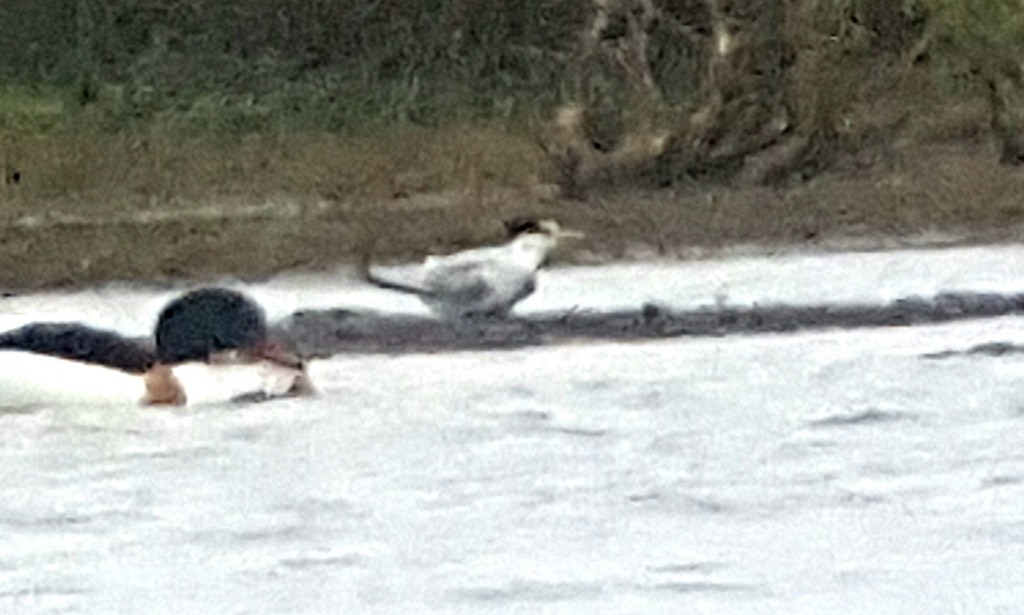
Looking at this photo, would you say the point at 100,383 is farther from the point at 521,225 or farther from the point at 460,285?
the point at 521,225

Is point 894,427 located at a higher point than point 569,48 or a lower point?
lower

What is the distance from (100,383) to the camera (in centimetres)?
396

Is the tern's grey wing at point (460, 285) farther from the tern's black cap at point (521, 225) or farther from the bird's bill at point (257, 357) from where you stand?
the bird's bill at point (257, 357)

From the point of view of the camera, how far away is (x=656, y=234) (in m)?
6.21

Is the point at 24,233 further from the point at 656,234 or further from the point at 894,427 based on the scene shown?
the point at 894,427

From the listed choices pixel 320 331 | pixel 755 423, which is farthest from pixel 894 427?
pixel 320 331

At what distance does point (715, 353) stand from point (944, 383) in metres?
0.63

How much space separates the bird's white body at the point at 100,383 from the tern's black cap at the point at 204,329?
2.9 inches

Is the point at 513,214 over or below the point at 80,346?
over

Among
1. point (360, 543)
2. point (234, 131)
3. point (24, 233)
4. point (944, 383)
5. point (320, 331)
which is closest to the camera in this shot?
point (360, 543)

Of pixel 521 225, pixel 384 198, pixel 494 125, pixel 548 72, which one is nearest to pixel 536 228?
pixel 521 225

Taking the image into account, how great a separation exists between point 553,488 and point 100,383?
899mm

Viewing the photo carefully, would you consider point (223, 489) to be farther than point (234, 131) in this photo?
No

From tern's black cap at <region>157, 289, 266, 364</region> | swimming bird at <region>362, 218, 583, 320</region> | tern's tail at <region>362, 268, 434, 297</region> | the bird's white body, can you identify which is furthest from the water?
tern's tail at <region>362, 268, 434, 297</region>
